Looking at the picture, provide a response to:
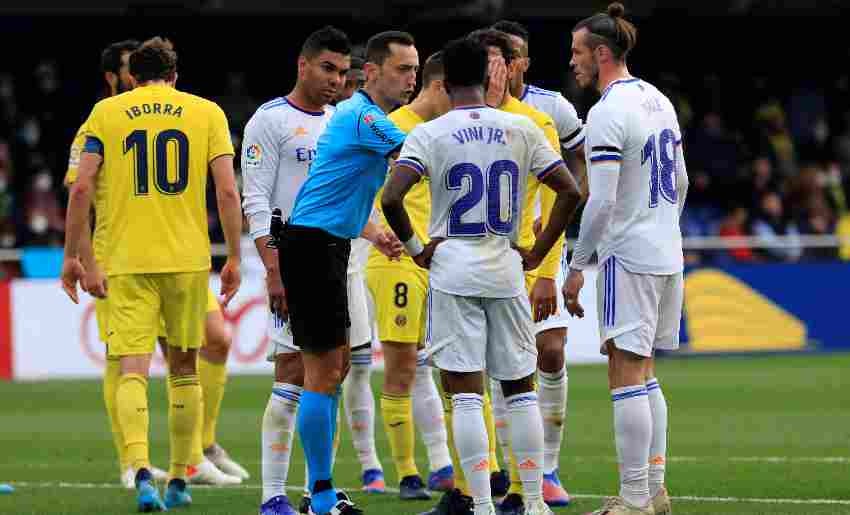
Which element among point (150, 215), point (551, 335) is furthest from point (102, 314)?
point (551, 335)

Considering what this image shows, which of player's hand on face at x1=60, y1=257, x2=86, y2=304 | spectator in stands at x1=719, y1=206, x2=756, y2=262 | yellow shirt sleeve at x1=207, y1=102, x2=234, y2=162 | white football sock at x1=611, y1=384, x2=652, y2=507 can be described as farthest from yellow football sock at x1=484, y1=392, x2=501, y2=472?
spectator in stands at x1=719, y1=206, x2=756, y2=262

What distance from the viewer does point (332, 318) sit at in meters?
7.82

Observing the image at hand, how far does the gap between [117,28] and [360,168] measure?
21.0 meters

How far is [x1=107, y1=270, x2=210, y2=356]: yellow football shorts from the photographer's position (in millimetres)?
8398

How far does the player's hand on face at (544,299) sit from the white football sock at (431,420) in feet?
4.73

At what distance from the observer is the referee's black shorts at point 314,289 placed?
25.6 ft

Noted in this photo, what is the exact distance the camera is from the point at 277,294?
801cm

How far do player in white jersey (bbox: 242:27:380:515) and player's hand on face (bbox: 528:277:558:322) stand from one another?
126 cm

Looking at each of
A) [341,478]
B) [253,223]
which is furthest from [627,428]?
[341,478]

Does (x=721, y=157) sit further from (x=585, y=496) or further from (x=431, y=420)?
(x=585, y=496)

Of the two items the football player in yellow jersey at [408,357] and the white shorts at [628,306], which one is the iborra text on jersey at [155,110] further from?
the white shorts at [628,306]

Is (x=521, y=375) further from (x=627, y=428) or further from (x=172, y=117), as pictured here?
(x=172, y=117)

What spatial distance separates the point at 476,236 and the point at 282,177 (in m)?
1.76

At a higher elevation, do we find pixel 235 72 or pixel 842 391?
pixel 235 72
